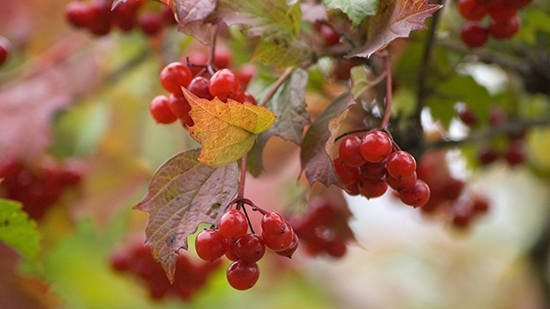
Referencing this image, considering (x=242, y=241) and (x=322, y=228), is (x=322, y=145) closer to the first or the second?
(x=242, y=241)

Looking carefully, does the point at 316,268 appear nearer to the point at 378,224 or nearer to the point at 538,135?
the point at 378,224

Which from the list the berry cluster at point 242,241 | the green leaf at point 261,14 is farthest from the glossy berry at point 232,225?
the green leaf at point 261,14

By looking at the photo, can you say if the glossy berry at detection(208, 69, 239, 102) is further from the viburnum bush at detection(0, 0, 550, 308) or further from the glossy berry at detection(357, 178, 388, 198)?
the glossy berry at detection(357, 178, 388, 198)

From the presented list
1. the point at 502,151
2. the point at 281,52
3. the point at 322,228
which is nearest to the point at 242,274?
the point at 281,52

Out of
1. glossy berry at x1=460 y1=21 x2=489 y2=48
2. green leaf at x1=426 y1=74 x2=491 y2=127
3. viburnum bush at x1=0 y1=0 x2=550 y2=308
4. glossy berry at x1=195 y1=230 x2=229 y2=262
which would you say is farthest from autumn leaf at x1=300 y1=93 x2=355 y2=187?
green leaf at x1=426 y1=74 x2=491 y2=127

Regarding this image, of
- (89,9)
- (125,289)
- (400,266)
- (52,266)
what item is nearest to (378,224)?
(400,266)

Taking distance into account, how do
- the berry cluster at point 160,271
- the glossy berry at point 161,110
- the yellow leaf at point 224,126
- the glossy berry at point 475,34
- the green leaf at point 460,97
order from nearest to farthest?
the yellow leaf at point 224,126
the glossy berry at point 161,110
the glossy berry at point 475,34
the green leaf at point 460,97
the berry cluster at point 160,271

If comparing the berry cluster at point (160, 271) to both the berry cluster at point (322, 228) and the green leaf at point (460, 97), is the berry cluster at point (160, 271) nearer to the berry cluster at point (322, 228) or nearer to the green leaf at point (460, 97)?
the berry cluster at point (322, 228)
